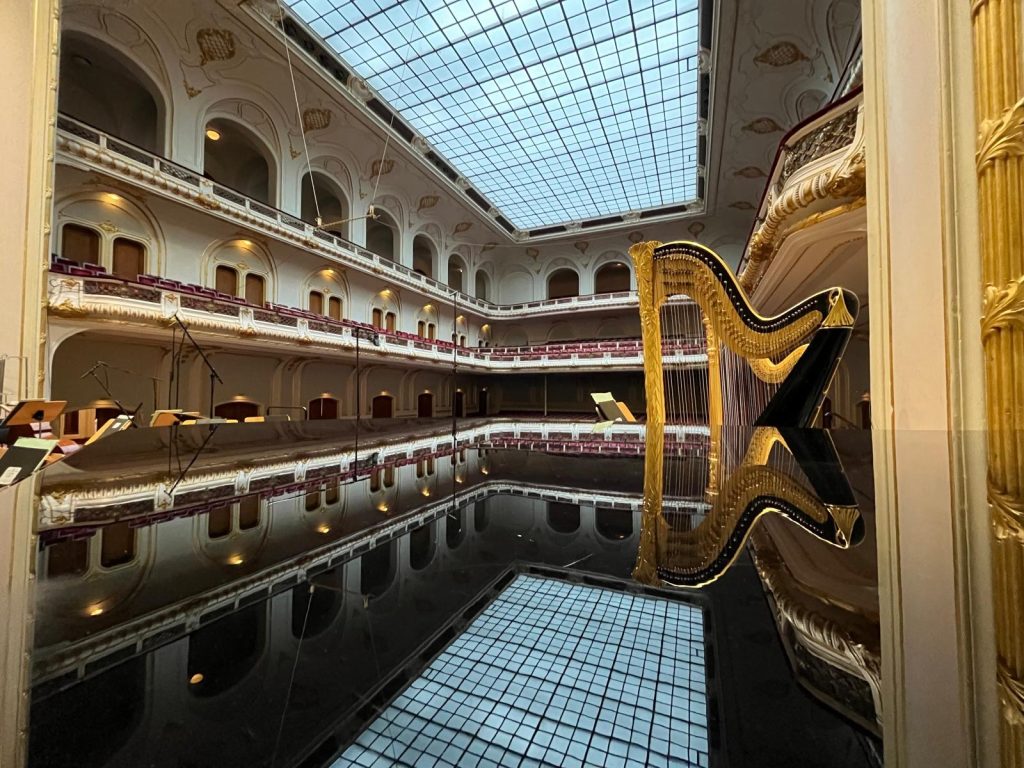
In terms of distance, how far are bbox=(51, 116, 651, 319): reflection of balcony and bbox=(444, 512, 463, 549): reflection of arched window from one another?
1016 cm

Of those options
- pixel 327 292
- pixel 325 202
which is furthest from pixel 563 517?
pixel 325 202

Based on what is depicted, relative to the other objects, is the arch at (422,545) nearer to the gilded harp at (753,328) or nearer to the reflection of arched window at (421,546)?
the reflection of arched window at (421,546)

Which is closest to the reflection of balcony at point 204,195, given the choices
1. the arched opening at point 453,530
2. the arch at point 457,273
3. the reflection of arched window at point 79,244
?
the reflection of arched window at point 79,244

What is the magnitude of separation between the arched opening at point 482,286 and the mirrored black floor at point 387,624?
2111 cm

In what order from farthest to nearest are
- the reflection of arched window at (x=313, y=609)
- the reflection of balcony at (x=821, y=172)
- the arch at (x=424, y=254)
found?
the arch at (x=424, y=254) < the reflection of balcony at (x=821, y=172) < the reflection of arched window at (x=313, y=609)

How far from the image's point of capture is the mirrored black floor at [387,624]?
1.09 feet

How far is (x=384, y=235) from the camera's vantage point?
57.6 feet

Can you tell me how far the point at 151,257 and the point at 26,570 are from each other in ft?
37.1

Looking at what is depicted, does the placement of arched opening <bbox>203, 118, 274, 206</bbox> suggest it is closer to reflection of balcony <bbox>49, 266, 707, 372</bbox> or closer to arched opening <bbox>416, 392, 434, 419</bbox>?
reflection of balcony <bbox>49, 266, 707, 372</bbox>

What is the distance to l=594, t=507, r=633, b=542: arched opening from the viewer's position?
92 centimetres

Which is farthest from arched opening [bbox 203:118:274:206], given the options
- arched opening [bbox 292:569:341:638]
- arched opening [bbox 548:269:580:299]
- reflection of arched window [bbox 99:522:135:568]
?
arched opening [bbox 292:569:341:638]

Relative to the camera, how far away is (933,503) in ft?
3.38

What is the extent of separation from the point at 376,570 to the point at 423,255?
19.8m

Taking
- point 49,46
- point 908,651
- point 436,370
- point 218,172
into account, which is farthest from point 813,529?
point 436,370
